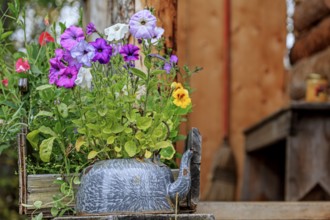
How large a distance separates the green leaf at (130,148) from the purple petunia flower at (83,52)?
22 centimetres

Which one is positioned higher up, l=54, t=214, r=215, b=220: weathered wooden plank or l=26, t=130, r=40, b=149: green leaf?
l=26, t=130, r=40, b=149: green leaf

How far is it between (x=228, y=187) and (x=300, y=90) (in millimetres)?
1315

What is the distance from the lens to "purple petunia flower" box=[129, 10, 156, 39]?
2000 mm

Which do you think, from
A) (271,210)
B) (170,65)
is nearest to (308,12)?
(271,210)

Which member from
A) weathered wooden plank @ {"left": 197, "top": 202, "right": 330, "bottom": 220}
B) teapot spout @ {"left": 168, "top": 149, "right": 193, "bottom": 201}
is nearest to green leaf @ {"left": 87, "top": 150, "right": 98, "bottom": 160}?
teapot spout @ {"left": 168, "top": 149, "right": 193, "bottom": 201}

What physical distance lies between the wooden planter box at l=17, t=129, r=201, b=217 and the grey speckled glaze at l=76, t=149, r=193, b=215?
0.42 ft

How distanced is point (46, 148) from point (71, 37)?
294mm

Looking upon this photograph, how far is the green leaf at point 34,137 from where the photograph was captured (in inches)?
82.0

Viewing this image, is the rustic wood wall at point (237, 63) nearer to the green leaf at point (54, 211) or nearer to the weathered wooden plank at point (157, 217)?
the green leaf at point (54, 211)

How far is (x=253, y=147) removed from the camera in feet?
17.7

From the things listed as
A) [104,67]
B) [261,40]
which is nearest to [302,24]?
[261,40]

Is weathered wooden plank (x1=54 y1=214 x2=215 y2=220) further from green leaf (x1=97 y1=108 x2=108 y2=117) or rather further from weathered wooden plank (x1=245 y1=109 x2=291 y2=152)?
weathered wooden plank (x1=245 y1=109 x2=291 y2=152)

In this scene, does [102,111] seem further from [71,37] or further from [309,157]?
[309,157]

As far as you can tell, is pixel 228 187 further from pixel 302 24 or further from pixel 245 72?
pixel 302 24
